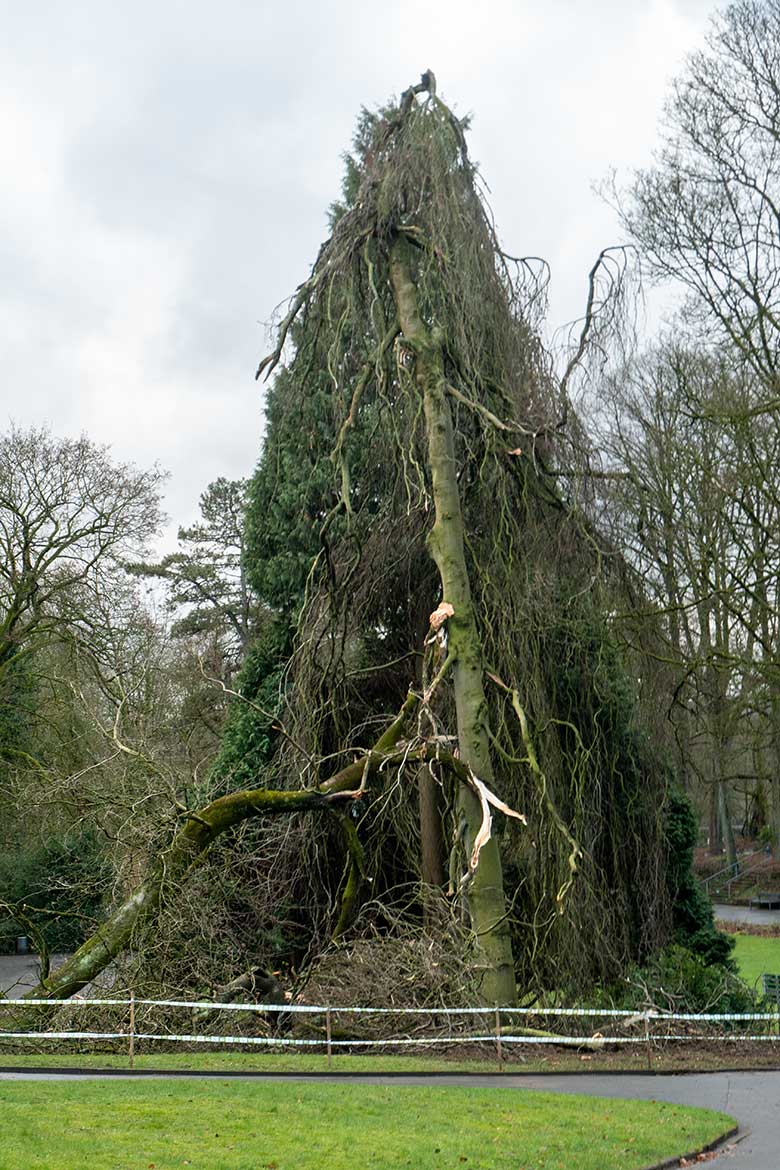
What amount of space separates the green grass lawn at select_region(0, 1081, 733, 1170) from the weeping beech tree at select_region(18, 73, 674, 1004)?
13.3 ft

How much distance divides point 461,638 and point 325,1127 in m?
7.37

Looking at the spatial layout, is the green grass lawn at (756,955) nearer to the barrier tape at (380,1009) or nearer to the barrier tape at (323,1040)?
the barrier tape at (380,1009)

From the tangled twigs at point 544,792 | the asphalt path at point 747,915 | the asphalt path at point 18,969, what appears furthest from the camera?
the asphalt path at point 747,915

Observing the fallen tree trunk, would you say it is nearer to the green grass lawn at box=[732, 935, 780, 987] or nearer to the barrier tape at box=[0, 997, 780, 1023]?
the barrier tape at box=[0, 997, 780, 1023]

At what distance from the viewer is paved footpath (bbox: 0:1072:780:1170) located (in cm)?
1048

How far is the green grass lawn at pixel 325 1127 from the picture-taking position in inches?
307

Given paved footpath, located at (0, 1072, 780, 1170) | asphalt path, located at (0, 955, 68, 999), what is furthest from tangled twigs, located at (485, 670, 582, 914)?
asphalt path, located at (0, 955, 68, 999)

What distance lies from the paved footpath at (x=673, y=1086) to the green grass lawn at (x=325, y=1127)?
47 cm

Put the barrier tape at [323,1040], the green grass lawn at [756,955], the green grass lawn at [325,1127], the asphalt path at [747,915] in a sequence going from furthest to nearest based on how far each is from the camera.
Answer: the asphalt path at [747,915]
the green grass lawn at [756,955]
the barrier tape at [323,1040]
the green grass lawn at [325,1127]

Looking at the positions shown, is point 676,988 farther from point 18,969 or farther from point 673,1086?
point 18,969

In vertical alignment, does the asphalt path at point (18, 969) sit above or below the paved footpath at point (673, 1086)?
below

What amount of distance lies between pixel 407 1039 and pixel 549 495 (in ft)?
22.2

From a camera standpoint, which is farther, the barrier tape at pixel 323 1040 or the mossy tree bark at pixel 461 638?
the mossy tree bark at pixel 461 638

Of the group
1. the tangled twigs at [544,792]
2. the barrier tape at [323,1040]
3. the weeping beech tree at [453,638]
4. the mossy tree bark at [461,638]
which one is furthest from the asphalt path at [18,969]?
the tangled twigs at [544,792]
